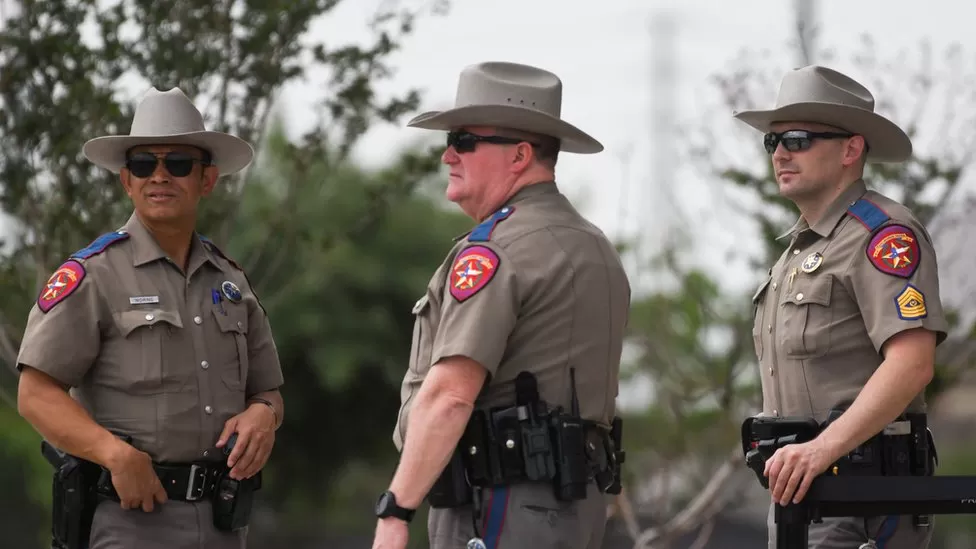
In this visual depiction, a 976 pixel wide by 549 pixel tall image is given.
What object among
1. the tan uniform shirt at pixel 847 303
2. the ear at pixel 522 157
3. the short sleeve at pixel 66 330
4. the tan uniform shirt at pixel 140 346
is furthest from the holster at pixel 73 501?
the tan uniform shirt at pixel 847 303

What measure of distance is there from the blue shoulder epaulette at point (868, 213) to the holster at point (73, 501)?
109 inches

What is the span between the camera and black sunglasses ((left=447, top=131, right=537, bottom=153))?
4.59 metres

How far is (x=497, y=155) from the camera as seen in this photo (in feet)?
15.1

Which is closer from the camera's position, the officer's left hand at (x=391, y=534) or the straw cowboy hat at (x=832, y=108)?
the officer's left hand at (x=391, y=534)

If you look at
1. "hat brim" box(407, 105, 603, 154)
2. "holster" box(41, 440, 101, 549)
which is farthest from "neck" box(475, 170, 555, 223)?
"holster" box(41, 440, 101, 549)

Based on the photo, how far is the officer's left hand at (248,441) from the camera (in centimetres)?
525

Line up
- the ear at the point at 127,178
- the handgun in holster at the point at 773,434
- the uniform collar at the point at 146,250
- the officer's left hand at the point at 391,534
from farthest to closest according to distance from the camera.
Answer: the ear at the point at 127,178 → the uniform collar at the point at 146,250 → the handgun in holster at the point at 773,434 → the officer's left hand at the point at 391,534

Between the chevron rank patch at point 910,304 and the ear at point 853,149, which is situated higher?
the ear at point 853,149

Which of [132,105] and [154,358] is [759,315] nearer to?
[154,358]

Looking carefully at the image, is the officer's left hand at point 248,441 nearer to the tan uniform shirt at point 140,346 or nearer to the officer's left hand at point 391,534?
the tan uniform shirt at point 140,346

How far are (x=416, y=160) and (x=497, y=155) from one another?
11.0ft

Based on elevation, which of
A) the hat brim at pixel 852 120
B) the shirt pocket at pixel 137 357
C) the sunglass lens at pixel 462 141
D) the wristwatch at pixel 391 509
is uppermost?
the hat brim at pixel 852 120

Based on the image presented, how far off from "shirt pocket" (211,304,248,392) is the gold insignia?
2097mm

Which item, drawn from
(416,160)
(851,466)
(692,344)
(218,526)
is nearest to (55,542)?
(218,526)
